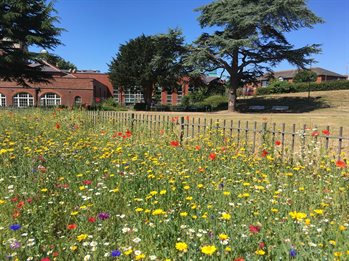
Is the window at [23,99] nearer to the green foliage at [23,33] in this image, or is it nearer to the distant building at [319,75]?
the green foliage at [23,33]

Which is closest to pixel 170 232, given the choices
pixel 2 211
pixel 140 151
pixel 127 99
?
pixel 2 211

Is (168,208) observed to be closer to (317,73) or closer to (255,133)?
(255,133)

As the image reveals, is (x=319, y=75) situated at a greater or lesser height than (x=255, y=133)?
greater

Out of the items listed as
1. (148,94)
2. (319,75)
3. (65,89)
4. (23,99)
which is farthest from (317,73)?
(23,99)

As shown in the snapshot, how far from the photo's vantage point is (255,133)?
287 inches

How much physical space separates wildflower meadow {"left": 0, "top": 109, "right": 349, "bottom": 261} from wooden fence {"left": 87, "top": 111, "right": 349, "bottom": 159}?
49 centimetres

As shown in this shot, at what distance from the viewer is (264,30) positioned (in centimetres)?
2956

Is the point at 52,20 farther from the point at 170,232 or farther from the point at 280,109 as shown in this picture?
the point at 170,232

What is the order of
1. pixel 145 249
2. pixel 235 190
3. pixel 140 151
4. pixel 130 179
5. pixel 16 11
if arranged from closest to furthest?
1. pixel 145 249
2. pixel 235 190
3. pixel 130 179
4. pixel 140 151
5. pixel 16 11

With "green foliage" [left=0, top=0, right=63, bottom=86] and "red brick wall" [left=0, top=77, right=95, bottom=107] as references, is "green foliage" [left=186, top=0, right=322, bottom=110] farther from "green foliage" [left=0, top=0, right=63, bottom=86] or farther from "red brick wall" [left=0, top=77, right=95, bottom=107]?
"red brick wall" [left=0, top=77, right=95, bottom=107]

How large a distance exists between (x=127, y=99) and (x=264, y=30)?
130 feet

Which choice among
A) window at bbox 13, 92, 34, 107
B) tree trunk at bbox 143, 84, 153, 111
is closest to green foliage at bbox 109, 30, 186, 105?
tree trunk at bbox 143, 84, 153, 111

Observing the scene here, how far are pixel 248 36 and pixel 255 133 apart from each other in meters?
22.7

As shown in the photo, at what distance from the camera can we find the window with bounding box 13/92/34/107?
53144 mm
